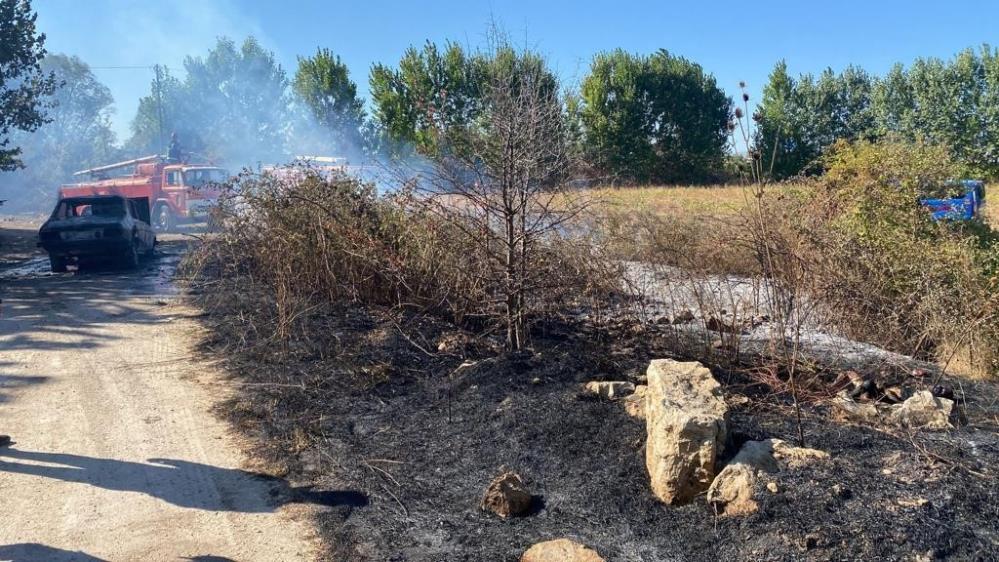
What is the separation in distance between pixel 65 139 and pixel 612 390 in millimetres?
55604

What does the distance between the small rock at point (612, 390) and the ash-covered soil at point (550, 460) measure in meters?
0.12

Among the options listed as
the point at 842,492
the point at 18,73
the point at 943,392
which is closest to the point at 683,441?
the point at 842,492

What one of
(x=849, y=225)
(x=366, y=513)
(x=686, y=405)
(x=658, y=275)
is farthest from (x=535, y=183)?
(x=849, y=225)

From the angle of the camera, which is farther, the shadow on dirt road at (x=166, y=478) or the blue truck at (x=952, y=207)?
the blue truck at (x=952, y=207)

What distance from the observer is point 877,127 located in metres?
31.6

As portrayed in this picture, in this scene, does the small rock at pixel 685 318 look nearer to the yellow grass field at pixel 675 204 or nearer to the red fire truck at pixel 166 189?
the yellow grass field at pixel 675 204

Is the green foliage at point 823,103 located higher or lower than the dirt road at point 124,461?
higher

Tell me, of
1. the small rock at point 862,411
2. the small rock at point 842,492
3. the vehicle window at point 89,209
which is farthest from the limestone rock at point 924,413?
the vehicle window at point 89,209

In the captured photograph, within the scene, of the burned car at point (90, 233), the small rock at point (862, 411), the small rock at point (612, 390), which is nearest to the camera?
the small rock at point (862, 411)

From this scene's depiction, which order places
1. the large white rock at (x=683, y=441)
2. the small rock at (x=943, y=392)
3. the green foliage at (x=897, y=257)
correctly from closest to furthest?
1. the large white rock at (x=683, y=441)
2. the small rock at (x=943, y=392)
3. the green foliage at (x=897, y=257)

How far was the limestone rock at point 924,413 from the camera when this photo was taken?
204 inches

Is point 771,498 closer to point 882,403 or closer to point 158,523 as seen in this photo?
point 882,403

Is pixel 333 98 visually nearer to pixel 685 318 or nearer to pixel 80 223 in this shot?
pixel 80 223

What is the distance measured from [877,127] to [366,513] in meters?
32.6
